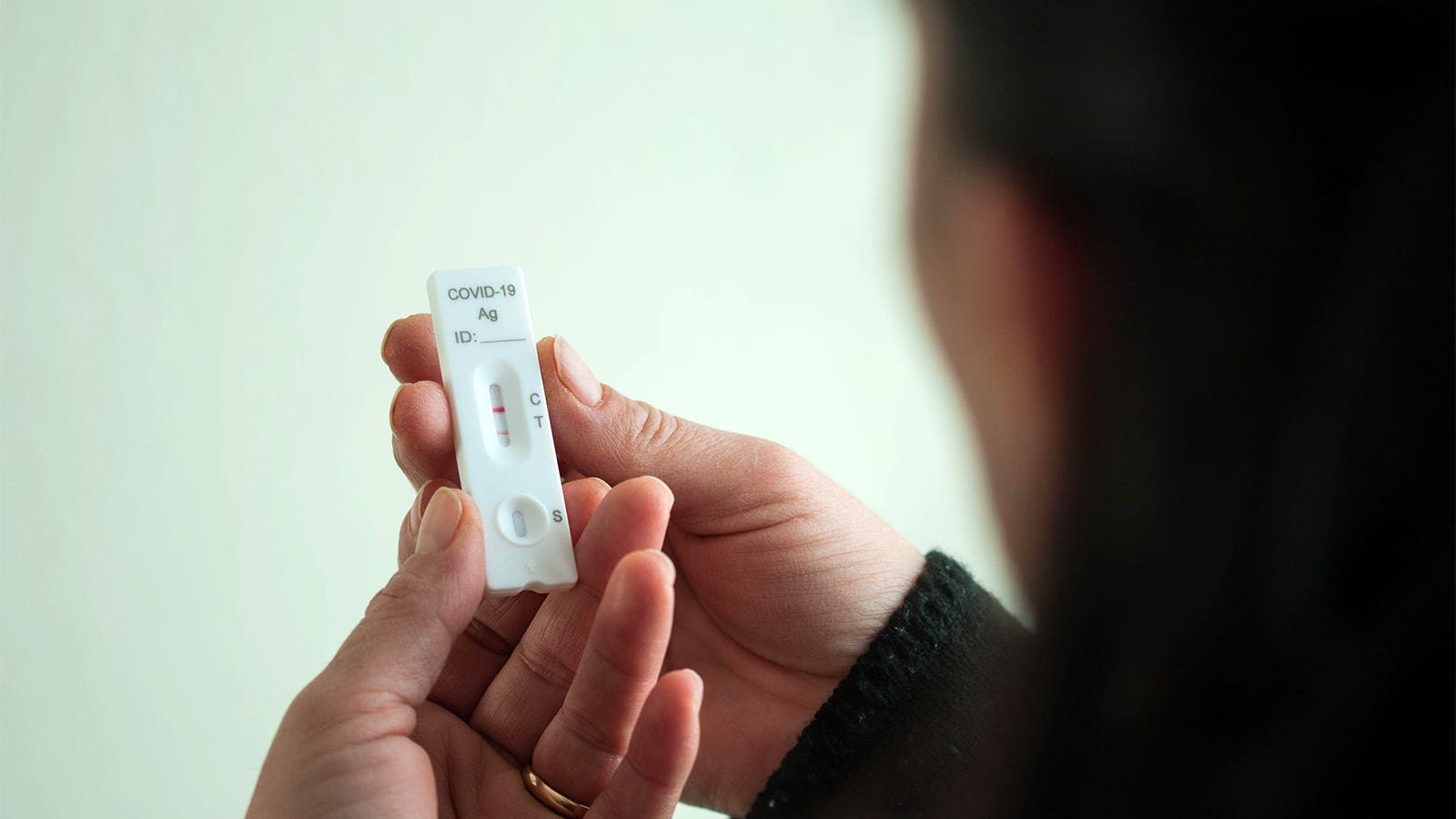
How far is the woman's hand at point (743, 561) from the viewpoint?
0.84 m

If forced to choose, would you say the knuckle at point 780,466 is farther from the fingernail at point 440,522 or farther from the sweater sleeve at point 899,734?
the fingernail at point 440,522

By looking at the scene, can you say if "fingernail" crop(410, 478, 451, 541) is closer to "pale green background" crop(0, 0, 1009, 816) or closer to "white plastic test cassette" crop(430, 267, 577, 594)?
"white plastic test cassette" crop(430, 267, 577, 594)

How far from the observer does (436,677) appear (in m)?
0.71

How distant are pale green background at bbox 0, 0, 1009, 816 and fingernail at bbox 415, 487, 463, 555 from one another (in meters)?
0.43

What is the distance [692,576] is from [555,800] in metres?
0.27

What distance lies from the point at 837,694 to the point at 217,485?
69 centimetres

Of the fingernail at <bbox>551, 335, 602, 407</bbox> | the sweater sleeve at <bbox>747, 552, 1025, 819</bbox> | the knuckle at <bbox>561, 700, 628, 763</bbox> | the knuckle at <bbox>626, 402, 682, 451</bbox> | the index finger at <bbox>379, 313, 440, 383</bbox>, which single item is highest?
the index finger at <bbox>379, 313, 440, 383</bbox>

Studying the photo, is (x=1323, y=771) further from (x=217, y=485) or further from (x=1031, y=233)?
(x=217, y=485)

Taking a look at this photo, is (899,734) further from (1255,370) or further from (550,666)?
(1255,370)

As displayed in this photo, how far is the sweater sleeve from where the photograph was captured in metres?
0.89

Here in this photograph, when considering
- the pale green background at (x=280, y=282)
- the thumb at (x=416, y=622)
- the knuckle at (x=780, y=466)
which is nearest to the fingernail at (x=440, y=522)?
the thumb at (x=416, y=622)

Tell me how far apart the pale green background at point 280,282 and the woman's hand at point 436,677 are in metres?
0.39

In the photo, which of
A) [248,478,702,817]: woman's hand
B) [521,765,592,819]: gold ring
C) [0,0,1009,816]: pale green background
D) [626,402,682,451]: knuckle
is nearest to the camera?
[248,478,702,817]: woman's hand

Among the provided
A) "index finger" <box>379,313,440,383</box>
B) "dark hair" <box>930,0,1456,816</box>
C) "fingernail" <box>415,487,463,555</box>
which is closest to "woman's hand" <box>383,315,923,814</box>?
"index finger" <box>379,313,440,383</box>
